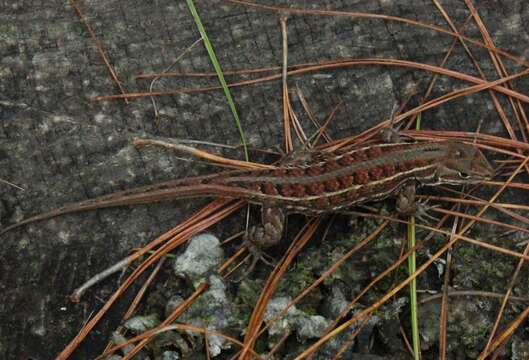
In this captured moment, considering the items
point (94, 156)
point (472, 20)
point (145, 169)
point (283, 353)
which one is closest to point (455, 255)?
point (283, 353)

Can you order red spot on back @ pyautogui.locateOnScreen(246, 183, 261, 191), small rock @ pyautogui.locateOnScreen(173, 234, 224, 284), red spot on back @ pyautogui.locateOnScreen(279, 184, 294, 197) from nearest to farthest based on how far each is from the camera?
small rock @ pyautogui.locateOnScreen(173, 234, 224, 284) < red spot on back @ pyautogui.locateOnScreen(246, 183, 261, 191) < red spot on back @ pyautogui.locateOnScreen(279, 184, 294, 197)

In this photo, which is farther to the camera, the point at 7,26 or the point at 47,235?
the point at 7,26

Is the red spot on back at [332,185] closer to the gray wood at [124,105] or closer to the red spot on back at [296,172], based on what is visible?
the red spot on back at [296,172]

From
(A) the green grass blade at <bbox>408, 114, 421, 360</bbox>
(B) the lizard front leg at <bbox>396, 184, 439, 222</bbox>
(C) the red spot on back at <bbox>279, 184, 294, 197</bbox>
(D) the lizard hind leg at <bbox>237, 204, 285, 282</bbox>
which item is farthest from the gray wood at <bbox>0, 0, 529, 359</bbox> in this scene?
(A) the green grass blade at <bbox>408, 114, 421, 360</bbox>

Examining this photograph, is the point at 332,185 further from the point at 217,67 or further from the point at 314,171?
the point at 217,67

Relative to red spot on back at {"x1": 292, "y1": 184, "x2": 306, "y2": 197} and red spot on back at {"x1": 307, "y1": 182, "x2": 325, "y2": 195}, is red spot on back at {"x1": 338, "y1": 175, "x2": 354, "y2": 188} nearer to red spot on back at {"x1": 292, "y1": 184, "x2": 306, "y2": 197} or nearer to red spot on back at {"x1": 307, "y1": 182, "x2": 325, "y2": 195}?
red spot on back at {"x1": 307, "y1": 182, "x2": 325, "y2": 195}

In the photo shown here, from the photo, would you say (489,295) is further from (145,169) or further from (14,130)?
(14,130)
